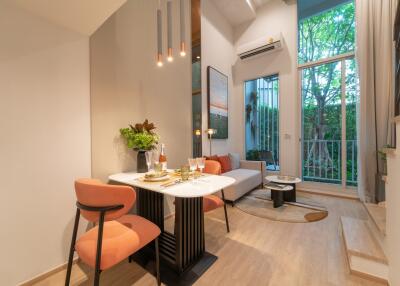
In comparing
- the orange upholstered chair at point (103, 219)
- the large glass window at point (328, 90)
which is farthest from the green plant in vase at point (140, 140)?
the large glass window at point (328, 90)

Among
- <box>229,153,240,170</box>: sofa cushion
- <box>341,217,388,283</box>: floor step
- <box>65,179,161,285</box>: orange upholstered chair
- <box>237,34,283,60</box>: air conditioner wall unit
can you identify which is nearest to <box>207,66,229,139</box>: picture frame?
<box>229,153,240,170</box>: sofa cushion

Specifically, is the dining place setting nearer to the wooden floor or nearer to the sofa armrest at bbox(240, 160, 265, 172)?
the wooden floor

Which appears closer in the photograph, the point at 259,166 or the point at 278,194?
the point at 278,194

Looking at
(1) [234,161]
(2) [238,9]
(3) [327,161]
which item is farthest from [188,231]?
(2) [238,9]

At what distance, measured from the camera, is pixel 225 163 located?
3766 millimetres

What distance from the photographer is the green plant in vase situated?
206cm

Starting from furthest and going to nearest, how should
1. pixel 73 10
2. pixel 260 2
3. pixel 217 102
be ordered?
pixel 260 2, pixel 217 102, pixel 73 10

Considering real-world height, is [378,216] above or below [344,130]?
below

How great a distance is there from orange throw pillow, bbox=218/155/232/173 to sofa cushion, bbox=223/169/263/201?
4.6 inches

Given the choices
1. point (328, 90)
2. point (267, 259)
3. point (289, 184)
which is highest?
point (328, 90)

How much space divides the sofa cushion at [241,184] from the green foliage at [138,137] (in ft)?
5.36

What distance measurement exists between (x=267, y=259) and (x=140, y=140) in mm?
1791

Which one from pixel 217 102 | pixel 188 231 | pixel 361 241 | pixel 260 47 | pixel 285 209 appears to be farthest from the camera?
pixel 260 47

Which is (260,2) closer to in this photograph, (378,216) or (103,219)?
(378,216)
